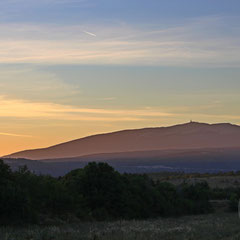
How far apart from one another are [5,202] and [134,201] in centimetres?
1917

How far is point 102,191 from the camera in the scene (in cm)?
5622

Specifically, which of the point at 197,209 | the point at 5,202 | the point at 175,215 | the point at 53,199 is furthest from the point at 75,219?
the point at 197,209

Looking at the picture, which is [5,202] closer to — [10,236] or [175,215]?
[10,236]

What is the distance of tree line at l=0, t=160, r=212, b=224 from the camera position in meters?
41.0

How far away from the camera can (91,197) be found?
2189 inches

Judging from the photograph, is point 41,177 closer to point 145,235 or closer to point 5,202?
point 5,202

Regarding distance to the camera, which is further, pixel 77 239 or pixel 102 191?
pixel 102 191

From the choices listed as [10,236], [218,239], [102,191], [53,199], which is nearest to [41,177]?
[53,199]

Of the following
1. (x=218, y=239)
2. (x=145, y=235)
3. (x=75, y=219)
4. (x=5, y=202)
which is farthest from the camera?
(x=75, y=219)

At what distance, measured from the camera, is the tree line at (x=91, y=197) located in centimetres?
4103

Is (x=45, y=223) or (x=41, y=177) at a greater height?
(x=41, y=177)

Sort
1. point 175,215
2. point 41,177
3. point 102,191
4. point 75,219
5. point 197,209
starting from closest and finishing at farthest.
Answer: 1. point 75,219
2. point 41,177
3. point 102,191
4. point 175,215
5. point 197,209

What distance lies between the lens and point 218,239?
88.9 feet

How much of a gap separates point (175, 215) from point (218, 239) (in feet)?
121
